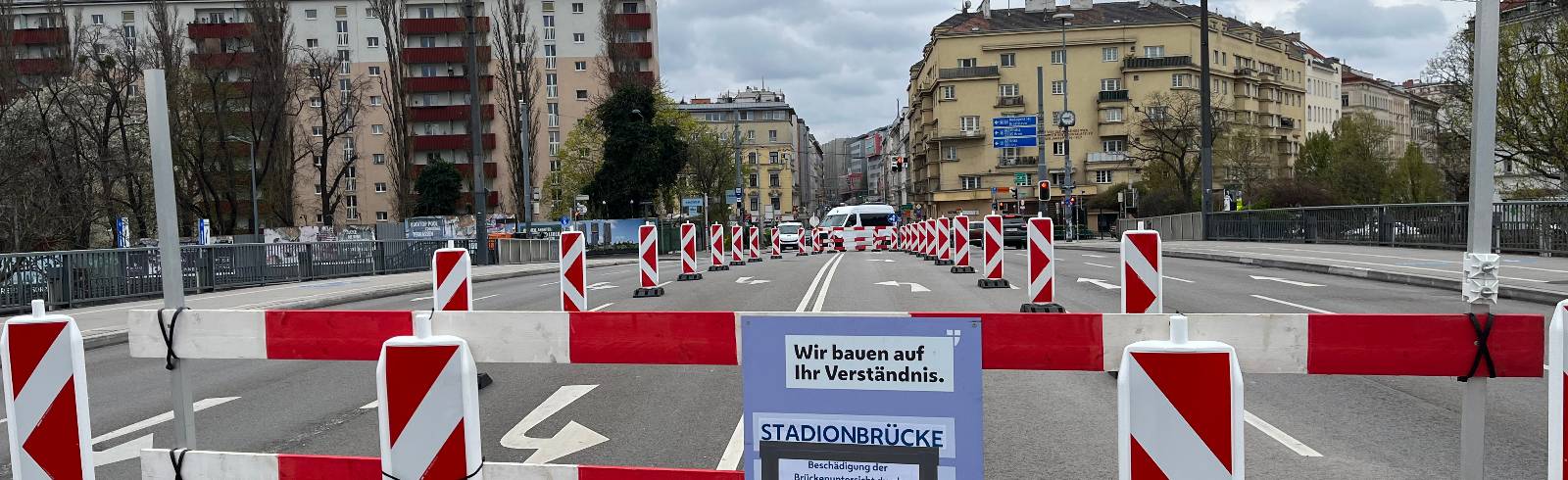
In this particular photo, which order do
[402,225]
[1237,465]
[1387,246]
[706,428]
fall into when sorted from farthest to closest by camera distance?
1. [402,225]
2. [1387,246]
3. [706,428]
4. [1237,465]

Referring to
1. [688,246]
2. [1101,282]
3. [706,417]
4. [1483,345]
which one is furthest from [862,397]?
[688,246]

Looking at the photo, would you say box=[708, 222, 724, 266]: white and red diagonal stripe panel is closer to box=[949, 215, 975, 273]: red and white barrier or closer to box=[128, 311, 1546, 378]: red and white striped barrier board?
box=[949, 215, 975, 273]: red and white barrier

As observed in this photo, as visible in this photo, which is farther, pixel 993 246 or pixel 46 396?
pixel 993 246

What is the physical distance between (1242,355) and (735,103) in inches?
5432

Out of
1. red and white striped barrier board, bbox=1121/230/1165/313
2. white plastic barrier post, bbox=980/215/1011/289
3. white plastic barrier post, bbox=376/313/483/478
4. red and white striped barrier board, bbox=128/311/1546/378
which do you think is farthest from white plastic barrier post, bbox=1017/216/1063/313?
white plastic barrier post, bbox=376/313/483/478

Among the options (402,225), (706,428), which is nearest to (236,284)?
(706,428)

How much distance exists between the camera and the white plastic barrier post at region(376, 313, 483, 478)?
138 inches

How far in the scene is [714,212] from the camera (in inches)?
3182

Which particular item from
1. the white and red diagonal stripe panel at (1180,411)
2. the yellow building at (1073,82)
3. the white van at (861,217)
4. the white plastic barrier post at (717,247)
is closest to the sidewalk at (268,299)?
the white plastic barrier post at (717,247)

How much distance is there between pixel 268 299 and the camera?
752 inches

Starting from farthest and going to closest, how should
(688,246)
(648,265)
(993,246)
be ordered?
1. (688,246)
2. (648,265)
3. (993,246)

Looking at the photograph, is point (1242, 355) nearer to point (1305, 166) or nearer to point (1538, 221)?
point (1538, 221)

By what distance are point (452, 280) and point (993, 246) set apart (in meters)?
10.7

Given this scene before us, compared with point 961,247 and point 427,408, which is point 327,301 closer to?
point 961,247
